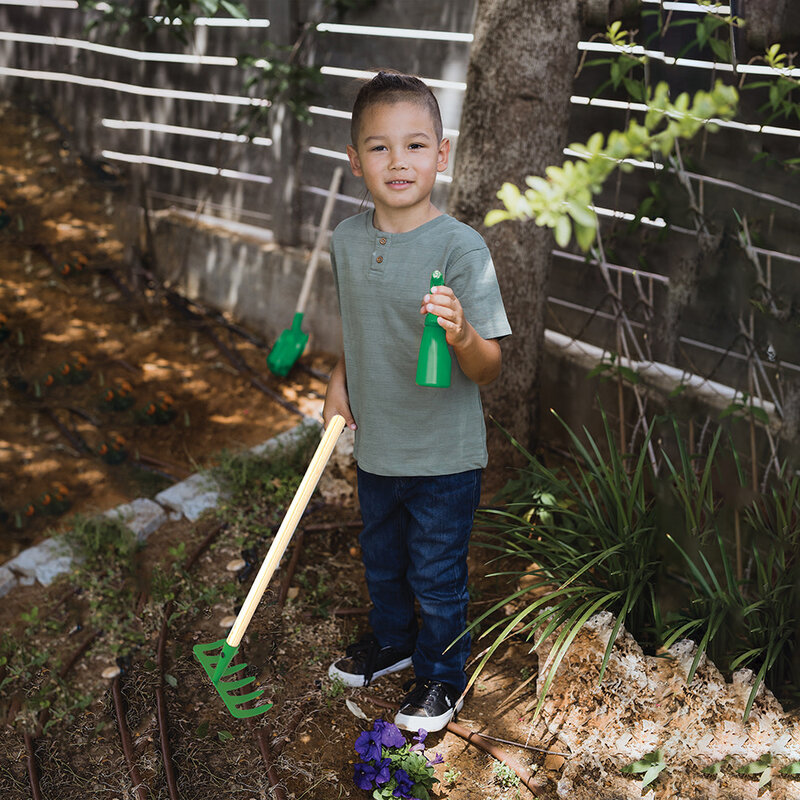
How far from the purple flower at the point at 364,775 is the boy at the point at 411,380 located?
0.21 metres

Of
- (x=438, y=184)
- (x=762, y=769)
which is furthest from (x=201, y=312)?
(x=762, y=769)

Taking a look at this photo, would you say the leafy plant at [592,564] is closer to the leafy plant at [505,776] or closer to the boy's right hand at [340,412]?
the leafy plant at [505,776]

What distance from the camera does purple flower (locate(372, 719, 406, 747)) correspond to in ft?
7.01

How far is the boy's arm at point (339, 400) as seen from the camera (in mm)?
2218

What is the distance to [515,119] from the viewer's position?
2857 mm

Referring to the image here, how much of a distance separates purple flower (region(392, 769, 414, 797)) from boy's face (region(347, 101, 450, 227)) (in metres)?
1.41

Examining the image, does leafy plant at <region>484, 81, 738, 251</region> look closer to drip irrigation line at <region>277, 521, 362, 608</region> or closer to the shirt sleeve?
the shirt sleeve

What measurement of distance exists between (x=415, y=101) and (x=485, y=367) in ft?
2.01

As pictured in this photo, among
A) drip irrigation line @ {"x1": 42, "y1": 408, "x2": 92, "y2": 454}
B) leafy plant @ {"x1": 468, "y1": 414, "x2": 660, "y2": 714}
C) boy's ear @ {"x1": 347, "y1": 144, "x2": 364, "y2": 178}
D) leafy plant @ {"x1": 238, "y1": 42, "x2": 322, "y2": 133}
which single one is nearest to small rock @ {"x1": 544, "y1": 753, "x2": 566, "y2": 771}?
leafy plant @ {"x1": 468, "y1": 414, "x2": 660, "y2": 714}

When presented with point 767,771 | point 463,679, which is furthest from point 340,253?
point 767,771

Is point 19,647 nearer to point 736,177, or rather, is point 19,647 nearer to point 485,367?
point 485,367

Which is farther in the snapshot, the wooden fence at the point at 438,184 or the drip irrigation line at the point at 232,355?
the drip irrigation line at the point at 232,355

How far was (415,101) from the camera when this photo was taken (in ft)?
5.98

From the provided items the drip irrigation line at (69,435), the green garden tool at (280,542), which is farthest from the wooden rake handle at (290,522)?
the drip irrigation line at (69,435)
